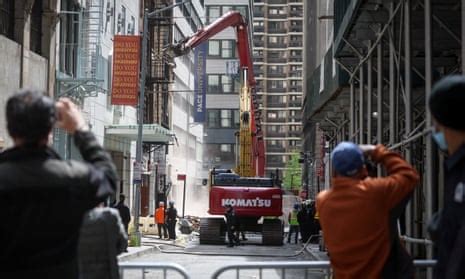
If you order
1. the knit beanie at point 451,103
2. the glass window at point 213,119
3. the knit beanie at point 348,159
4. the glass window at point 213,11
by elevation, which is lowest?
the knit beanie at point 348,159

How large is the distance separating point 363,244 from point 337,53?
1722 cm

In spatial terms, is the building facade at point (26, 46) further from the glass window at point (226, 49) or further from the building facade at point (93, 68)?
the glass window at point (226, 49)

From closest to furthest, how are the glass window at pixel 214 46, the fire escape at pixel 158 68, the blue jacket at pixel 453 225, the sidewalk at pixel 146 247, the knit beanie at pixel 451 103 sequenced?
the blue jacket at pixel 453 225, the knit beanie at pixel 451 103, the sidewalk at pixel 146 247, the fire escape at pixel 158 68, the glass window at pixel 214 46

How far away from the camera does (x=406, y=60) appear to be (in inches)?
548

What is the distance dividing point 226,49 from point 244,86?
64.6 meters

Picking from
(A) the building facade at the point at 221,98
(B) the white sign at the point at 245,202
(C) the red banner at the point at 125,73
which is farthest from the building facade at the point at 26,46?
(A) the building facade at the point at 221,98

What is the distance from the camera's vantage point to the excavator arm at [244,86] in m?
38.4

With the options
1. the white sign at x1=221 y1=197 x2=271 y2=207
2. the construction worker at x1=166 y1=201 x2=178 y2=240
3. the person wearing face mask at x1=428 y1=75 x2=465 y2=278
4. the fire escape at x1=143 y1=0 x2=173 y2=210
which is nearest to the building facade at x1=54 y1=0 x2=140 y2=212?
the fire escape at x1=143 y1=0 x2=173 y2=210

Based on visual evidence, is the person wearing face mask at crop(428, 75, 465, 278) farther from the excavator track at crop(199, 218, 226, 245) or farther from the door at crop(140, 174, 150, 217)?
the door at crop(140, 174, 150, 217)

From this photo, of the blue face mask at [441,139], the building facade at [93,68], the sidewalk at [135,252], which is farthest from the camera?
the building facade at [93,68]

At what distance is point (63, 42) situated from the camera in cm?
3025

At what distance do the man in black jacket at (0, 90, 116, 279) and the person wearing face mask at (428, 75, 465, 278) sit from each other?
1.58 metres

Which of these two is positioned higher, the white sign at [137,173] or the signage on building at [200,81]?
the signage on building at [200,81]

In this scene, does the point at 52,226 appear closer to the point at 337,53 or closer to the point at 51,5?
the point at 337,53
